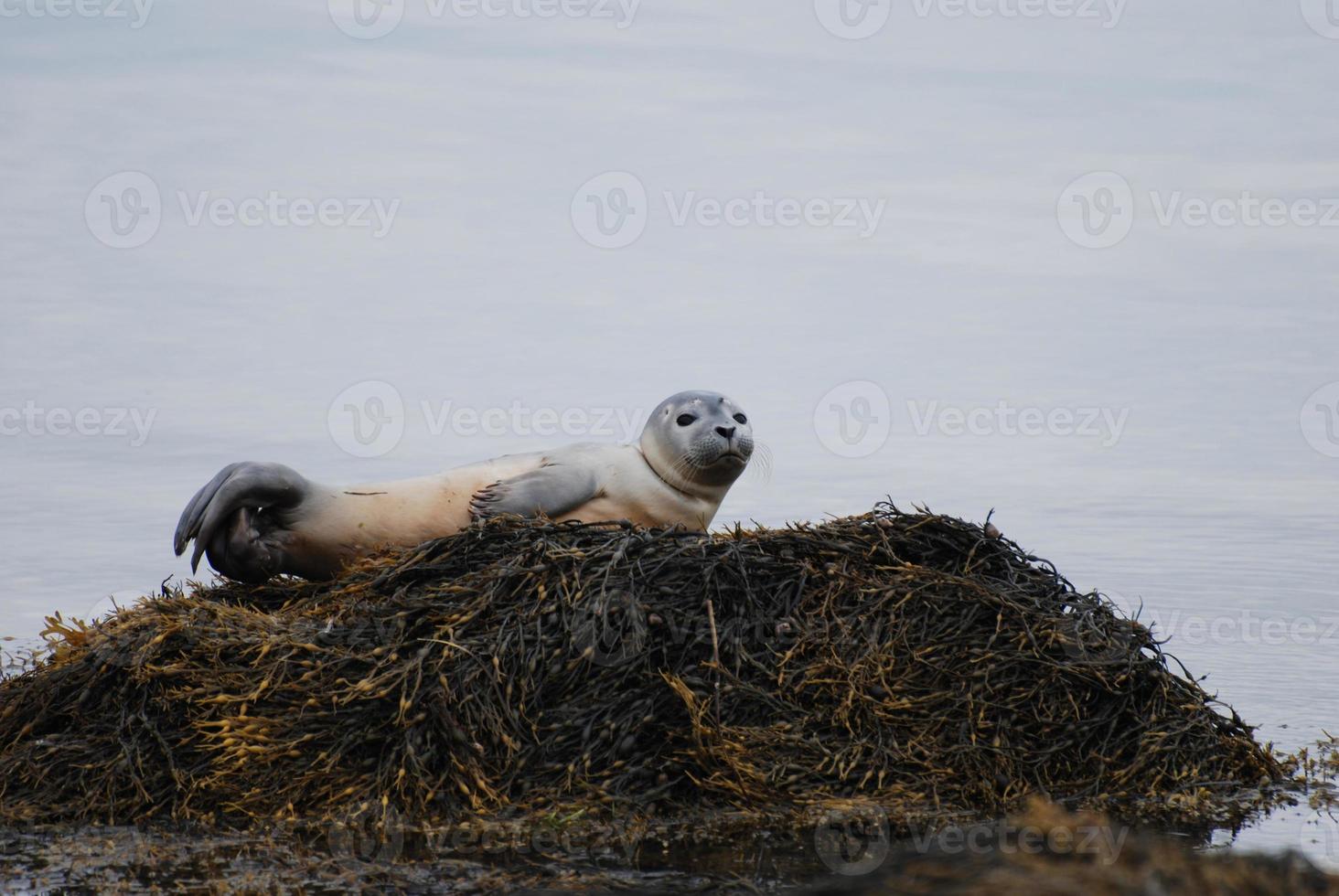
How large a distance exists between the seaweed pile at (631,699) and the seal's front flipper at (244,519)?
447 millimetres

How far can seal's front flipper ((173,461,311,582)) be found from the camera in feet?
21.9

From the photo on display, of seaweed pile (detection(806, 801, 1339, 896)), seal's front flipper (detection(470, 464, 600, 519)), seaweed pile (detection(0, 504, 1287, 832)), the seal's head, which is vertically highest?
the seal's head

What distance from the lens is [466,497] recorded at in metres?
7.11

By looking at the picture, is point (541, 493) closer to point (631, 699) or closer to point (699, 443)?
point (699, 443)

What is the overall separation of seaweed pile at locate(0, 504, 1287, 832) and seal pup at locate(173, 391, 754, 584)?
1.70ft

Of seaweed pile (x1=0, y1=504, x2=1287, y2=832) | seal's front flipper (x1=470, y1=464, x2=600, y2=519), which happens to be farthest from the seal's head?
seaweed pile (x1=0, y1=504, x2=1287, y2=832)

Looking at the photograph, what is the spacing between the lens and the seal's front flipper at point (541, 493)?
6.92 metres

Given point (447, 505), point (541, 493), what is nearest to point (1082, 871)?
point (541, 493)

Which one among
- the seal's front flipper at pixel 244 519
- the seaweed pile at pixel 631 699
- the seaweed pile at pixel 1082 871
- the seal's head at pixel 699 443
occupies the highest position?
the seal's head at pixel 699 443

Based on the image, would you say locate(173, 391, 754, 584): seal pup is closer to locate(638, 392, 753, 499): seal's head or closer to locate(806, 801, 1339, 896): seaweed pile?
locate(638, 392, 753, 499): seal's head

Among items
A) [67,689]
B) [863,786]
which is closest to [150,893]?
[67,689]

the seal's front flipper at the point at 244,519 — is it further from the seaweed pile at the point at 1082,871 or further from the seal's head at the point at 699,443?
the seaweed pile at the point at 1082,871

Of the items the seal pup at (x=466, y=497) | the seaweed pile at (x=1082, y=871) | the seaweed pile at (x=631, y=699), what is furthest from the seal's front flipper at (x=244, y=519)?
the seaweed pile at (x=1082, y=871)

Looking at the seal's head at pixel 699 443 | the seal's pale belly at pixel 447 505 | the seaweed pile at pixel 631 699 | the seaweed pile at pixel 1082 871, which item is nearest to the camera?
the seaweed pile at pixel 1082 871
